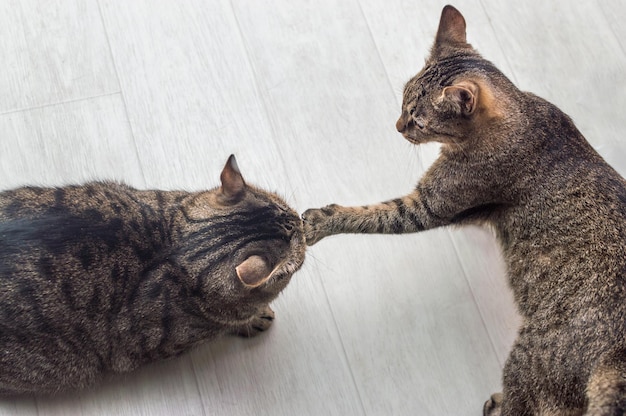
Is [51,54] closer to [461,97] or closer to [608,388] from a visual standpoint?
[461,97]

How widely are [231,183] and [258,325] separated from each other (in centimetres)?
49

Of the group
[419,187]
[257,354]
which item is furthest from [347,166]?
[257,354]

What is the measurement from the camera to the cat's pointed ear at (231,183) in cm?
181

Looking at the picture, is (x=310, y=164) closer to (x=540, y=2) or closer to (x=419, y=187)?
(x=419, y=187)

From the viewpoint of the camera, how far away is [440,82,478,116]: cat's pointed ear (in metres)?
1.81

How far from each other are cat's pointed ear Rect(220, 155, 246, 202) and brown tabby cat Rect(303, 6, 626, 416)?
0.90ft

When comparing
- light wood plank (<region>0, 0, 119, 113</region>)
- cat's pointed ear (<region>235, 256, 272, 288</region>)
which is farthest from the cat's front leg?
light wood plank (<region>0, 0, 119, 113</region>)

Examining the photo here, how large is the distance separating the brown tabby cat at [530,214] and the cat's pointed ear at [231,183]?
275 mm

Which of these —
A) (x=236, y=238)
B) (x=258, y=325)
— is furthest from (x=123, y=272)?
(x=258, y=325)

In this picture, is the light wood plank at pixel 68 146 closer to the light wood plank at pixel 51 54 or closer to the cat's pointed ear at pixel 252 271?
the light wood plank at pixel 51 54

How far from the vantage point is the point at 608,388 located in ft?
5.04

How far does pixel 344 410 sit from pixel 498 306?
1.95ft

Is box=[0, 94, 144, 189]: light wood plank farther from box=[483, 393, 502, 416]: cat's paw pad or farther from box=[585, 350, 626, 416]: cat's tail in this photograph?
box=[585, 350, 626, 416]: cat's tail

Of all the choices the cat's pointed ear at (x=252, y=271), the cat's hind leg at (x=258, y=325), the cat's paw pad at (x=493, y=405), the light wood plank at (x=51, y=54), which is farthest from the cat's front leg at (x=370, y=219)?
the light wood plank at (x=51, y=54)
